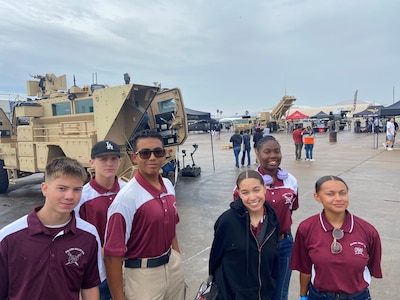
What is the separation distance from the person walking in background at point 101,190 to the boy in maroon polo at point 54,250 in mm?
572

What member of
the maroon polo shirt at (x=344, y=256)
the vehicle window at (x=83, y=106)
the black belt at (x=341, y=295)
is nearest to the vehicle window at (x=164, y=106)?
the vehicle window at (x=83, y=106)

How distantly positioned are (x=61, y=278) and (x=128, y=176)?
539cm

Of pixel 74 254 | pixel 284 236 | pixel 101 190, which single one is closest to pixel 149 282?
pixel 74 254

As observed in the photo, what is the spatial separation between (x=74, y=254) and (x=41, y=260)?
16 centimetres

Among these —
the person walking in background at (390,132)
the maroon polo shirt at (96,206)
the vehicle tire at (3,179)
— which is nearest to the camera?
the maroon polo shirt at (96,206)

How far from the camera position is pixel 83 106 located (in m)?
7.45

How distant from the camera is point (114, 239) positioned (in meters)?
1.84

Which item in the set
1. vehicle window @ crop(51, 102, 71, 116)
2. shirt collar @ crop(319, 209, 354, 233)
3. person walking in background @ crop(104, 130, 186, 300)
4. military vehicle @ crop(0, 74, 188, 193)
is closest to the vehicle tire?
military vehicle @ crop(0, 74, 188, 193)

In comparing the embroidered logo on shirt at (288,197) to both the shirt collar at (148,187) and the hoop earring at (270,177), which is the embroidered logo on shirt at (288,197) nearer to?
the hoop earring at (270,177)

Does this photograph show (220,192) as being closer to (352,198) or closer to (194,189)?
(194,189)

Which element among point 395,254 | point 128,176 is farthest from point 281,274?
point 128,176

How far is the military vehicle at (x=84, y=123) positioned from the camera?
21.2 feet

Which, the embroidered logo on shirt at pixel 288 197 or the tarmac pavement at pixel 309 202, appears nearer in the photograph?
the embroidered logo on shirt at pixel 288 197

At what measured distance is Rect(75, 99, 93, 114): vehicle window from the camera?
7359 millimetres
